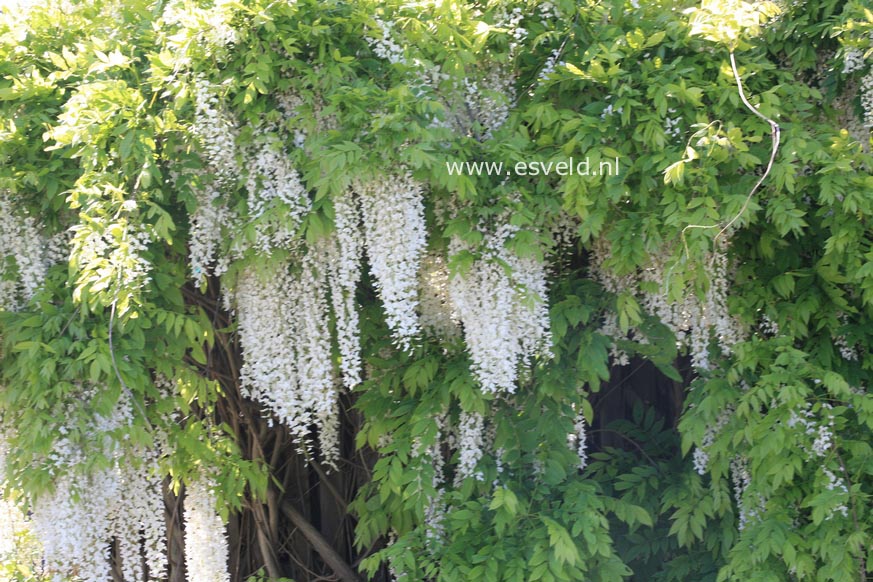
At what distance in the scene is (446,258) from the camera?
3568mm

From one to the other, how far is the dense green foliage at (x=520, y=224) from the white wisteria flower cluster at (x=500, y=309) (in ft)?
0.22

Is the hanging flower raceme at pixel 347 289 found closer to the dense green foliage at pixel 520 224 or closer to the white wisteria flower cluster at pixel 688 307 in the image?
the dense green foliage at pixel 520 224

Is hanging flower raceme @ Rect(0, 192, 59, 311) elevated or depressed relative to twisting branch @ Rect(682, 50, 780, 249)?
depressed

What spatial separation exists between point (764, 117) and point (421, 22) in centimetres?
122

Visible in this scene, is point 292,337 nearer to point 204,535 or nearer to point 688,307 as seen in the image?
point 204,535

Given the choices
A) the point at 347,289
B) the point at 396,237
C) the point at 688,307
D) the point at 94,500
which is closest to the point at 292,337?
the point at 347,289

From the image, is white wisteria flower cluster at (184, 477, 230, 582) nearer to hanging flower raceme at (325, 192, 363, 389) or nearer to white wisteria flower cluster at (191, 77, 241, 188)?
hanging flower raceme at (325, 192, 363, 389)

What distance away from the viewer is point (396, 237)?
10.8 ft

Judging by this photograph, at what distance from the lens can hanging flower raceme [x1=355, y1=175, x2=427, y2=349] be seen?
10.7 ft

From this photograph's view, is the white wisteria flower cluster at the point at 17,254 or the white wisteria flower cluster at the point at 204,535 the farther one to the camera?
the white wisteria flower cluster at the point at 204,535

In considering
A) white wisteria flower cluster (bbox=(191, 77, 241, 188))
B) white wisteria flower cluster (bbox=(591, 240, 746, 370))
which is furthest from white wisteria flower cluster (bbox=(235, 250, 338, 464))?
white wisteria flower cluster (bbox=(591, 240, 746, 370))

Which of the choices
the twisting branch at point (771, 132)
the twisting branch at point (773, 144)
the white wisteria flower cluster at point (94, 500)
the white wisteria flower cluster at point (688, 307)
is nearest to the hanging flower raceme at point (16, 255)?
the white wisteria flower cluster at point (94, 500)

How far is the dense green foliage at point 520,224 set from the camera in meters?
3.14

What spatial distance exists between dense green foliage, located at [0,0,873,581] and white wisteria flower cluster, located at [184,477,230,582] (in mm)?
153
